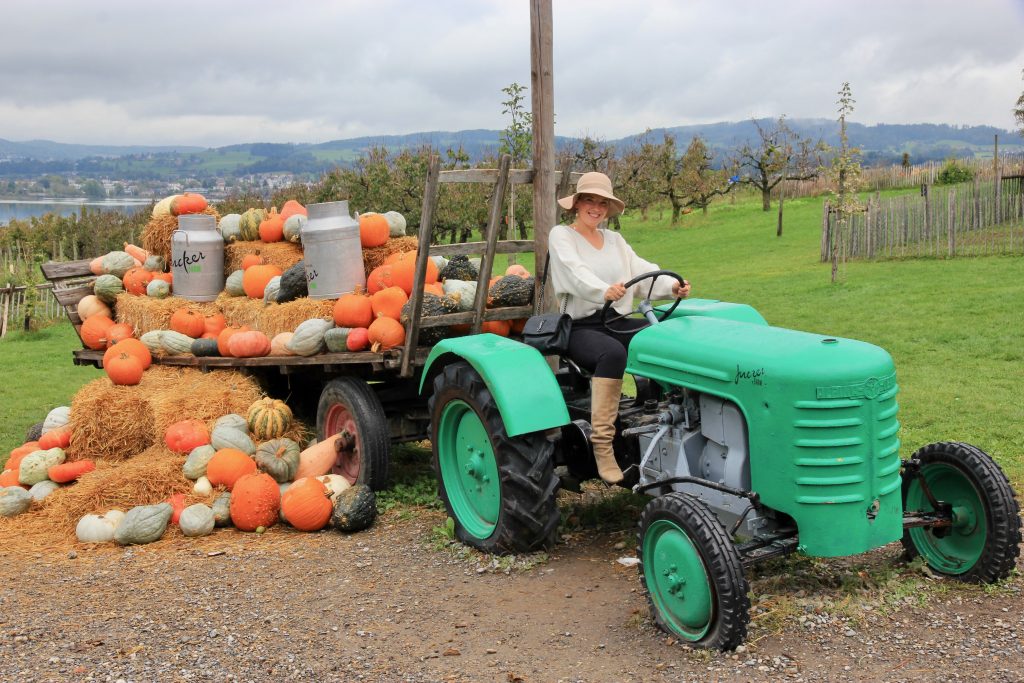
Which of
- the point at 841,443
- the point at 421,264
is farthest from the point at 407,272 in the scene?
the point at 841,443

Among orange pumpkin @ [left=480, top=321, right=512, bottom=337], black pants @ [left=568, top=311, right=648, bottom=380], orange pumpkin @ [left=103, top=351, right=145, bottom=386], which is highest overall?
black pants @ [left=568, top=311, right=648, bottom=380]

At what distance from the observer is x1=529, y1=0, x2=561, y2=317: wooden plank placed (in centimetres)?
648

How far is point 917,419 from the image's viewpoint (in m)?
8.20

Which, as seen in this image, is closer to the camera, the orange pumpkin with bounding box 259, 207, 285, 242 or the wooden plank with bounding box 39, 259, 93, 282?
the orange pumpkin with bounding box 259, 207, 285, 242

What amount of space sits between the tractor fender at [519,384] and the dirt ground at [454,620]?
844 mm

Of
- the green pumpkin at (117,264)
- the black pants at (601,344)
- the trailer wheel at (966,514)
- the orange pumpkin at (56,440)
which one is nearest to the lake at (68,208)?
the green pumpkin at (117,264)

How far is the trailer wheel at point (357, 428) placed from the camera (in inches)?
262

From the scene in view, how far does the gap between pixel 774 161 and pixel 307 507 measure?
112 feet

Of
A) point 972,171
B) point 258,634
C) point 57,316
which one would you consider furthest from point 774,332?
point 972,171

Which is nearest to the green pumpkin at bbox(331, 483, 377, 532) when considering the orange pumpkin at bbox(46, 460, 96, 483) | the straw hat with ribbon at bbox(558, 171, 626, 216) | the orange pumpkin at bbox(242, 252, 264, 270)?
the orange pumpkin at bbox(46, 460, 96, 483)

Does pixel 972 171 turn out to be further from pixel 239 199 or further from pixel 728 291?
pixel 239 199

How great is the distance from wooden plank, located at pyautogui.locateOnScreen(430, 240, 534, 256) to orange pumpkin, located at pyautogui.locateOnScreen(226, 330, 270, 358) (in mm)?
1817

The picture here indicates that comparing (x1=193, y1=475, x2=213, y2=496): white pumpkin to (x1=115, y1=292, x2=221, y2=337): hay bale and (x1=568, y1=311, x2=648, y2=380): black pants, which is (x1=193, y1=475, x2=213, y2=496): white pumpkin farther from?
(x1=568, y1=311, x2=648, y2=380): black pants

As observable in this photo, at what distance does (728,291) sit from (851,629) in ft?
49.5
